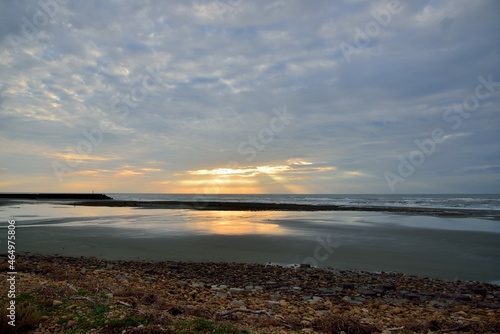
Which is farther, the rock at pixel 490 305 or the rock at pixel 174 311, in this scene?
the rock at pixel 490 305

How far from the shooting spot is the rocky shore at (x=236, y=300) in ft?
16.2

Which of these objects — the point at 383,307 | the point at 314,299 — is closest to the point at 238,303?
the point at 314,299

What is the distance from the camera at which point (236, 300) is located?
7.08 metres

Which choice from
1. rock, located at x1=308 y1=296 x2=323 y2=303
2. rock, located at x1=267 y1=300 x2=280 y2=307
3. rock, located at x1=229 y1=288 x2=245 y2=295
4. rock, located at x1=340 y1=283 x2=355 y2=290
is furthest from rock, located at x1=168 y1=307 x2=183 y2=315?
rock, located at x1=340 y1=283 x2=355 y2=290

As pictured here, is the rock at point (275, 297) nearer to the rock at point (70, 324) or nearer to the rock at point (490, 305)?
the rock at point (70, 324)

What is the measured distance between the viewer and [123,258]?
12.2m

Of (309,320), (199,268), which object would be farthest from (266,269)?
(309,320)

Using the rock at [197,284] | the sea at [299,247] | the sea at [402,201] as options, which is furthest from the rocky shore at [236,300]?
the sea at [402,201]

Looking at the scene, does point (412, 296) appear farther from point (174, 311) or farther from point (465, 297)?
point (174, 311)

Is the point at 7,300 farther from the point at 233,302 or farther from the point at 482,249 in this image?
the point at 482,249

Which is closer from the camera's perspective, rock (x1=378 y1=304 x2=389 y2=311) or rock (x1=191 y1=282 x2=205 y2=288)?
rock (x1=378 y1=304 x2=389 y2=311)

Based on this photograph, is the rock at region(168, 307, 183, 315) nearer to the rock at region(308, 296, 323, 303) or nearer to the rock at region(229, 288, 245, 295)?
the rock at region(229, 288, 245, 295)

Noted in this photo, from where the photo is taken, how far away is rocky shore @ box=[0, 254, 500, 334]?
16.2ft

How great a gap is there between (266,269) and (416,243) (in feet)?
33.0
